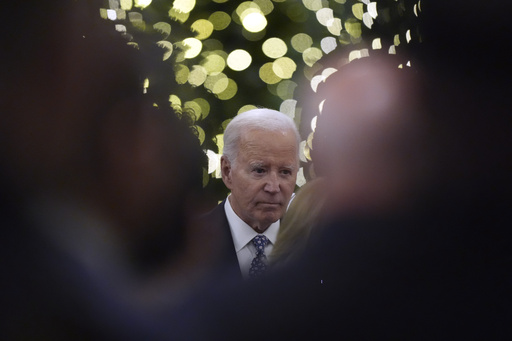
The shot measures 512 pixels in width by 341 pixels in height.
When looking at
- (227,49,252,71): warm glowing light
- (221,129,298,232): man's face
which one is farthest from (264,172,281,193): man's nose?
(227,49,252,71): warm glowing light

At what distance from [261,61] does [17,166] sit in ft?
0.80

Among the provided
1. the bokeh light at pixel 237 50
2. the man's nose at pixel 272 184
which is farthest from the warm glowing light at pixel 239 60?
the man's nose at pixel 272 184

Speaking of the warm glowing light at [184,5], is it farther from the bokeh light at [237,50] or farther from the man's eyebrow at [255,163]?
the man's eyebrow at [255,163]

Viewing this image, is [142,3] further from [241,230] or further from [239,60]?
[241,230]

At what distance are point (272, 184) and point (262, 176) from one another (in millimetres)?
18

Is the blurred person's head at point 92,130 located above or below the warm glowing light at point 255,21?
below

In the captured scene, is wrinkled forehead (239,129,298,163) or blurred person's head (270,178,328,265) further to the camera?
wrinkled forehead (239,129,298,163)

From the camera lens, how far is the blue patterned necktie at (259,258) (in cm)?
45

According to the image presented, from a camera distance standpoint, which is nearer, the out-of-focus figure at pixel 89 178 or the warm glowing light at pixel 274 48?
the out-of-focus figure at pixel 89 178

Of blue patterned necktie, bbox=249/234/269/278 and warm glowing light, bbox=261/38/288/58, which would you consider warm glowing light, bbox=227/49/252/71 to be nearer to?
warm glowing light, bbox=261/38/288/58

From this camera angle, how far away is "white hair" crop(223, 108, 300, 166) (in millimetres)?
511

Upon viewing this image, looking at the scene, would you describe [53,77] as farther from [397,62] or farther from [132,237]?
[397,62]

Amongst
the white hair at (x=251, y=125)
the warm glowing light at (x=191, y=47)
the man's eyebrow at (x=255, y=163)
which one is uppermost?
the warm glowing light at (x=191, y=47)

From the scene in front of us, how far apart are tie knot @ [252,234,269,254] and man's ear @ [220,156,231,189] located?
6cm
